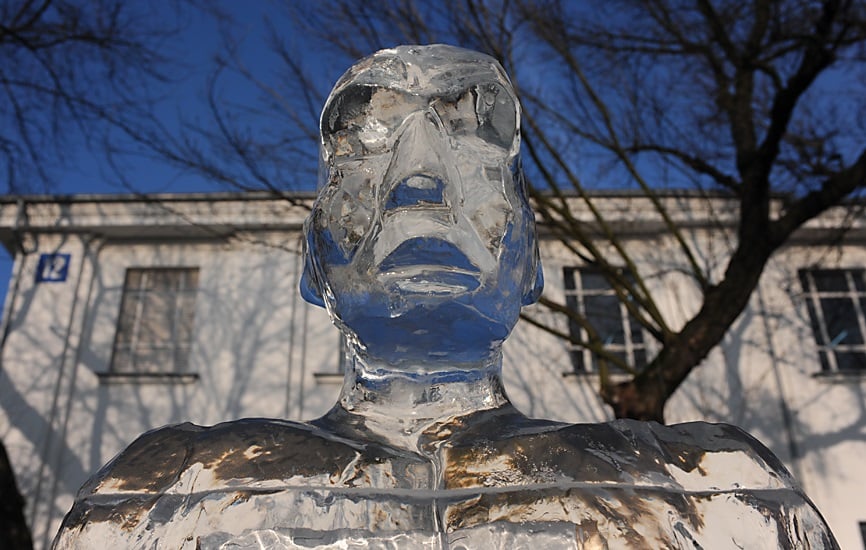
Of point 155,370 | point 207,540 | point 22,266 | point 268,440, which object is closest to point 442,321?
point 268,440

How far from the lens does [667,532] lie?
81 cm

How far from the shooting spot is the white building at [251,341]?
7520mm

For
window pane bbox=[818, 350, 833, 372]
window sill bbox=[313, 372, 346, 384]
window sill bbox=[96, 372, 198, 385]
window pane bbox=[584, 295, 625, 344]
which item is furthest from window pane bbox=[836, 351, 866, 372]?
window sill bbox=[96, 372, 198, 385]

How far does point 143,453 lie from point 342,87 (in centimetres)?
57

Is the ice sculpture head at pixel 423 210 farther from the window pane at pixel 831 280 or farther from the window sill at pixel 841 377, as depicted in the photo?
the window pane at pixel 831 280

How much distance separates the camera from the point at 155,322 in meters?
8.13

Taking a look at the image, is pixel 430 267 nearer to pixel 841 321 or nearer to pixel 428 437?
pixel 428 437

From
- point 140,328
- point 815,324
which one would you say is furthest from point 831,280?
point 140,328

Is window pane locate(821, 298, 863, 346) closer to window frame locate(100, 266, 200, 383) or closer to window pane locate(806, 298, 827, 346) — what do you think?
window pane locate(806, 298, 827, 346)

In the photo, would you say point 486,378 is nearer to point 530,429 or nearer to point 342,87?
point 530,429

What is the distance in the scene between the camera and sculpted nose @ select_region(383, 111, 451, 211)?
37.2 inches

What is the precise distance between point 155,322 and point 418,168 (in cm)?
782

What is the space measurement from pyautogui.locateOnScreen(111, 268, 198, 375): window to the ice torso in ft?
24.3

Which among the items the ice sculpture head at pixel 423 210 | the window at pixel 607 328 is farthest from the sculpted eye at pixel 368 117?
the window at pixel 607 328
